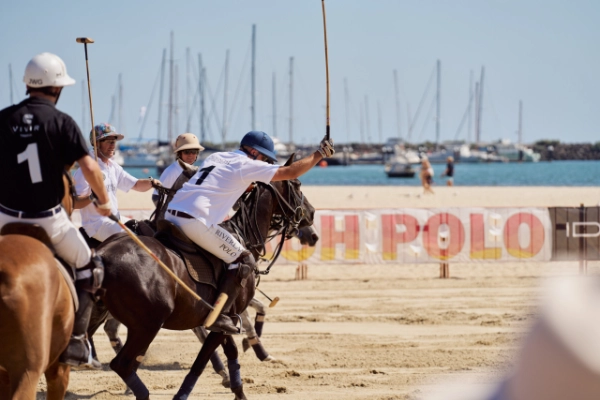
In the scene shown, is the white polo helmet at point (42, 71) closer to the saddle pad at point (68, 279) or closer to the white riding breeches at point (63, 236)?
the white riding breeches at point (63, 236)

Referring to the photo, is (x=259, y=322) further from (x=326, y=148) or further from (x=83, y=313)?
(x=83, y=313)

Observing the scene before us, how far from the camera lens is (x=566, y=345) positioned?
1.01 meters

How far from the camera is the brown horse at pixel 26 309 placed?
453cm

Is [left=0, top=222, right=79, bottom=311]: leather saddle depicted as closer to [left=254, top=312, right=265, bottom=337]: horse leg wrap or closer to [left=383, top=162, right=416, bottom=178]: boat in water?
[left=254, top=312, right=265, bottom=337]: horse leg wrap

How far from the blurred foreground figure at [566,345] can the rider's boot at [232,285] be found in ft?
20.5

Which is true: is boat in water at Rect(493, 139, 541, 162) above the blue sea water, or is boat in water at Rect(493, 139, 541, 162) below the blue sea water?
below

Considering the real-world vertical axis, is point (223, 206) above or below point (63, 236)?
below

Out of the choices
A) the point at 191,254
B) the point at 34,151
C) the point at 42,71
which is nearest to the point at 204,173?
the point at 191,254

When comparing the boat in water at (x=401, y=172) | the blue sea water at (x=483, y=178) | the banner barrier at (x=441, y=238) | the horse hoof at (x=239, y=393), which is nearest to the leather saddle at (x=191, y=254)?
the horse hoof at (x=239, y=393)

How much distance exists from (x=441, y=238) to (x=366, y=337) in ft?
20.3

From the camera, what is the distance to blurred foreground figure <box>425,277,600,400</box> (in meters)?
1.00

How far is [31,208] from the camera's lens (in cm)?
507

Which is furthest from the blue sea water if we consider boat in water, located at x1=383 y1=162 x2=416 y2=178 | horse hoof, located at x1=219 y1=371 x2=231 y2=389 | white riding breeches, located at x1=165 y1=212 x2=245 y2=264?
white riding breeches, located at x1=165 y1=212 x2=245 y2=264

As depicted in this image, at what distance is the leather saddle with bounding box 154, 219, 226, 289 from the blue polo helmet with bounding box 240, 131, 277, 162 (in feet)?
4.08
